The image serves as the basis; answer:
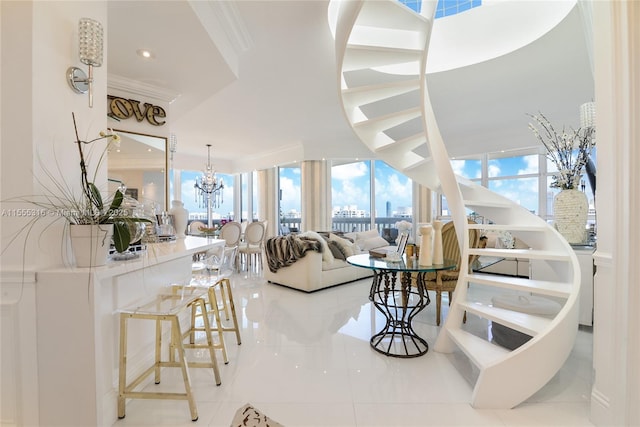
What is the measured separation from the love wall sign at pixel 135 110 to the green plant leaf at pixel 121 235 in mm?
2207

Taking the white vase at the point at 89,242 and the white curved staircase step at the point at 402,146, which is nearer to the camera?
the white vase at the point at 89,242

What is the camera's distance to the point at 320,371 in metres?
2.10

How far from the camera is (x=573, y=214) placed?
2.88 metres

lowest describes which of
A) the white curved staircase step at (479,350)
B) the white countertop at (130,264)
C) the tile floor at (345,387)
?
the tile floor at (345,387)

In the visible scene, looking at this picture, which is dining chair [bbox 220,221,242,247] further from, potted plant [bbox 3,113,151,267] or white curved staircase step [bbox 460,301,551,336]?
white curved staircase step [bbox 460,301,551,336]

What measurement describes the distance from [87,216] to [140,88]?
7.97 feet

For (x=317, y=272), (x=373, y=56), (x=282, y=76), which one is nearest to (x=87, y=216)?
(x=373, y=56)

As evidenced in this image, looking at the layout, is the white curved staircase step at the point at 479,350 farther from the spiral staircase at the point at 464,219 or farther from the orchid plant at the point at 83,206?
the orchid plant at the point at 83,206

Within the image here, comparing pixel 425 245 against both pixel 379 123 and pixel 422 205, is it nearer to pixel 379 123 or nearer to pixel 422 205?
pixel 379 123

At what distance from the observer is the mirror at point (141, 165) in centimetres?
334

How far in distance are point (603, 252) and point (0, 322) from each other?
10.5 feet

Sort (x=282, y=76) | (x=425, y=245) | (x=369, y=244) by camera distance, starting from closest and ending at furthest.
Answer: (x=425, y=245)
(x=282, y=76)
(x=369, y=244)

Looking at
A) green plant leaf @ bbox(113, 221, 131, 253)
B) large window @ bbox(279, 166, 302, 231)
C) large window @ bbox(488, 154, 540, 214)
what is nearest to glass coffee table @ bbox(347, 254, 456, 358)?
green plant leaf @ bbox(113, 221, 131, 253)

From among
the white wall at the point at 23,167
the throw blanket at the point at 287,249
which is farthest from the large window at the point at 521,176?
the white wall at the point at 23,167
